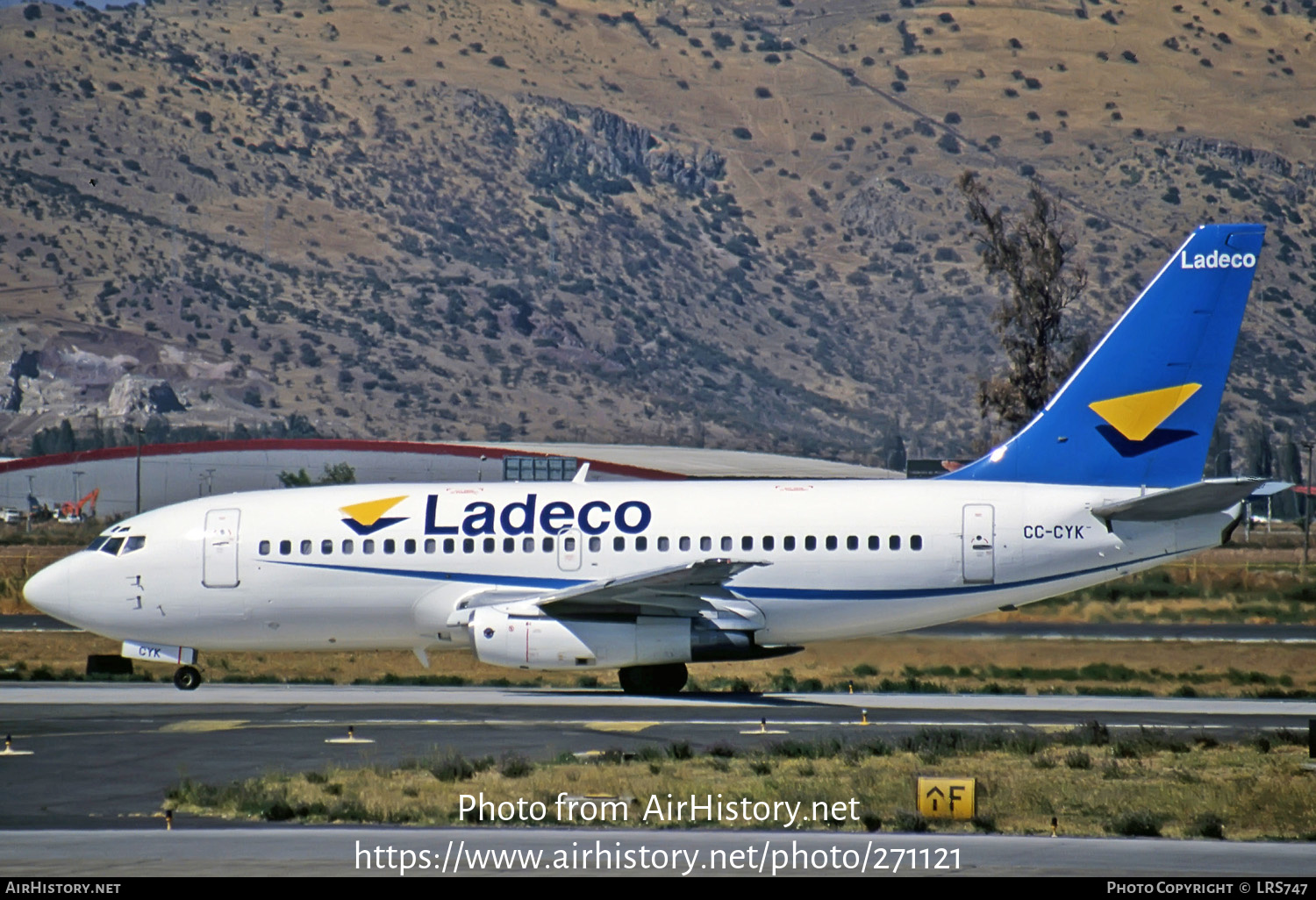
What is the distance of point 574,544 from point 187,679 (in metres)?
7.94

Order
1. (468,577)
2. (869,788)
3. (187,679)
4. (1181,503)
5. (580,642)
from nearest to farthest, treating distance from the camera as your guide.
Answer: (869,788)
(1181,503)
(580,642)
(468,577)
(187,679)

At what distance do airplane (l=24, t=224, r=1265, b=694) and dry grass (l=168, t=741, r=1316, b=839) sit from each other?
24.0ft

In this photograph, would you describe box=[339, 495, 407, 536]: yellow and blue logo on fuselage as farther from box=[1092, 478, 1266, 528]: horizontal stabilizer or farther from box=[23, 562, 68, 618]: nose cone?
box=[1092, 478, 1266, 528]: horizontal stabilizer

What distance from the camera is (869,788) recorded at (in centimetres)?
1964

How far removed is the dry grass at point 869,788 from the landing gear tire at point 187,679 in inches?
448

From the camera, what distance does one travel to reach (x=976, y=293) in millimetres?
182375

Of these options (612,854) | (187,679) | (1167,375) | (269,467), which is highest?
(269,467)

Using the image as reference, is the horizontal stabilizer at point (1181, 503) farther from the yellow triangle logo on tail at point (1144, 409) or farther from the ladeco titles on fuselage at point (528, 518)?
the ladeco titles on fuselage at point (528, 518)

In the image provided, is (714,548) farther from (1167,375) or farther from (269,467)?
(269,467)

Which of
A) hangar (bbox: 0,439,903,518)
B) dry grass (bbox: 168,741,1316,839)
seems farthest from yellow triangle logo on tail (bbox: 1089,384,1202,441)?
hangar (bbox: 0,439,903,518)

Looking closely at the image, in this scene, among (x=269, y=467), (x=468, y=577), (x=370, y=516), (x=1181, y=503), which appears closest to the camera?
(x=1181, y=503)

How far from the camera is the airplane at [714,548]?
29.6 m

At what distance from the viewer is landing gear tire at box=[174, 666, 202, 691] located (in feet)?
104

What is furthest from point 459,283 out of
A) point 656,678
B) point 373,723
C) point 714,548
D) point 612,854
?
point 612,854
